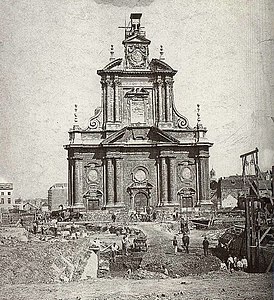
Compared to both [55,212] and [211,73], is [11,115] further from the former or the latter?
[211,73]

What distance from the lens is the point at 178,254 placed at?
4160 millimetres

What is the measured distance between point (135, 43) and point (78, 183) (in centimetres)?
115

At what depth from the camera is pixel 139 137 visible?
14.5ft

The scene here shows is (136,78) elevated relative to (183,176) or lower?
elevated

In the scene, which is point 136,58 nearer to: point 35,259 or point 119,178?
point 119,178

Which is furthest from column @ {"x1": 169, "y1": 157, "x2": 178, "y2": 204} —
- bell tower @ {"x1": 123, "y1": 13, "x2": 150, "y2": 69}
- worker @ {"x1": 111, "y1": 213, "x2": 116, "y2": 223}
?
bell tower @ {"x1": 123, "y1": 13, "x2": 150, "y2": 69}

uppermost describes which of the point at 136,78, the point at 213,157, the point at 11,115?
the point at 136,78

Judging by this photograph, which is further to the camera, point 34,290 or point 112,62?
point 112,62

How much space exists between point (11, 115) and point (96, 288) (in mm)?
1393

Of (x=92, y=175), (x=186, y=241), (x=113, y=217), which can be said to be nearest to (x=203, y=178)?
(x=186, y=241)

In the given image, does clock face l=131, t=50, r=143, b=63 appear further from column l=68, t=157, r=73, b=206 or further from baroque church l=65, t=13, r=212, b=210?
column l=68, t=157, r=73, b=206

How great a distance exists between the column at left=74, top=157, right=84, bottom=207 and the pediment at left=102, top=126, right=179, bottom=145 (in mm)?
257

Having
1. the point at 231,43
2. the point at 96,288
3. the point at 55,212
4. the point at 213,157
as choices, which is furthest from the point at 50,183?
the point at 231,43

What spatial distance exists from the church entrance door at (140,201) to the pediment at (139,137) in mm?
416
